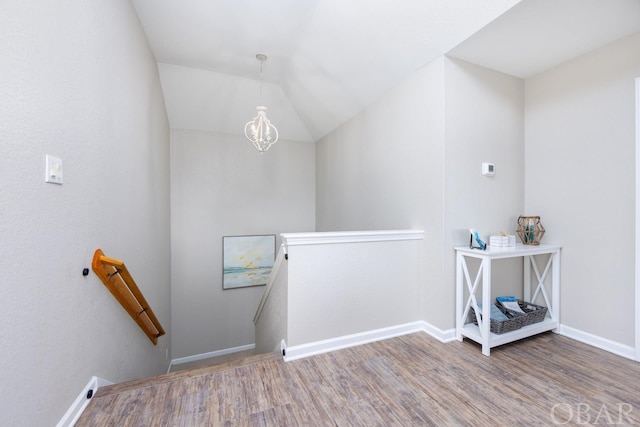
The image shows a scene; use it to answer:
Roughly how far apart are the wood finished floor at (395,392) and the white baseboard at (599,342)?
0.07 meters

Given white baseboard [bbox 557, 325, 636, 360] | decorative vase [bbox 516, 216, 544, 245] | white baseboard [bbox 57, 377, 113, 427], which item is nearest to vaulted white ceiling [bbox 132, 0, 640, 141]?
decorative vase [bbox 516, 216, 544, 245]

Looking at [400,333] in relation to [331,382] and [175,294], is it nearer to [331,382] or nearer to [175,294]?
[331,382]

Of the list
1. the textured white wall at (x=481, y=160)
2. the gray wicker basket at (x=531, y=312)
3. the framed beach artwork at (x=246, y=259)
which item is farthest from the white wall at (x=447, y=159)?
the framed beach artwork at (x=246, y=259)

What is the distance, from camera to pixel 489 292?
6.33ft

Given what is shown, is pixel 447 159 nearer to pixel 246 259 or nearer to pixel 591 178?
pixel 591 178

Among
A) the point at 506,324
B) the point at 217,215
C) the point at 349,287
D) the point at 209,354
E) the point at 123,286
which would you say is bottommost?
the point at 209,354

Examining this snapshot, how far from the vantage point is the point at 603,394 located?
5.20 feet

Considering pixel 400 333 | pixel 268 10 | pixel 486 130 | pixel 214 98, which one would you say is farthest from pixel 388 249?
pixel 214 98

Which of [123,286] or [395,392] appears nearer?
[395,392]

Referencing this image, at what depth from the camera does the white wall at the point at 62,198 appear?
0.99 meters

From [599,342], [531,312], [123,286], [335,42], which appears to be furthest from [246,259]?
[599,342]

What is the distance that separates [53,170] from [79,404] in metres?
1.22

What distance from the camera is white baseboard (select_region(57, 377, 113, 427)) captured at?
50.9 inches

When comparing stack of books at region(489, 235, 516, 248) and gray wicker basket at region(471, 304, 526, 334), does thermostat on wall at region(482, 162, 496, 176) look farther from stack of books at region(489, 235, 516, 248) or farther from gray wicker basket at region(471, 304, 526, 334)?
gray wicker basket at region(471, 304, 526, 334)
